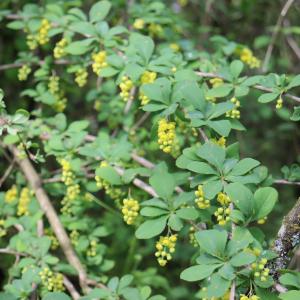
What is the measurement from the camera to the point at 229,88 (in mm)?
1562

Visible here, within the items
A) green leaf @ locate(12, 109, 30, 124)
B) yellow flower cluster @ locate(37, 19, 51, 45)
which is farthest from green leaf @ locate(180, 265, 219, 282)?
yellow flower cluster @ locate(37, 19, 51, 45)

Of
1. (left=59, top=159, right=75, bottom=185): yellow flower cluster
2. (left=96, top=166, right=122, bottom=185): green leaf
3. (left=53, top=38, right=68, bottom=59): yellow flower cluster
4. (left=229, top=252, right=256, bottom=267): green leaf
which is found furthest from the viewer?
(left=53, top=38, right=68, bottom=59): yellow flower cluster

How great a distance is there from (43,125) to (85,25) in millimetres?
400

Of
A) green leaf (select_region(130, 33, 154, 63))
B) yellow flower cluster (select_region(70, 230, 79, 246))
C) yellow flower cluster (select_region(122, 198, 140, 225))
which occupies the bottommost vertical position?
yellow flower cluster (select_region(70, 230, 79, 246))

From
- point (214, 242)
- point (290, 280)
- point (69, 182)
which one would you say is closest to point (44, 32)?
point (69, 182)

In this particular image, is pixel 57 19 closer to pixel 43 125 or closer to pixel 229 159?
pixel 43 125

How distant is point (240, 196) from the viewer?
123 cm

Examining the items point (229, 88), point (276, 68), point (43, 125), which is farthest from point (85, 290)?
point (276, 68)

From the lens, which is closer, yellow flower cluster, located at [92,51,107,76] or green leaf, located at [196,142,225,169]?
green leaf, located at [196,142,225,169]

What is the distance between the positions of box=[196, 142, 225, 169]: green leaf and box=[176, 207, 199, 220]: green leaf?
0.49ft

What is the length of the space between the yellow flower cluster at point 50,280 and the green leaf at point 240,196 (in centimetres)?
64

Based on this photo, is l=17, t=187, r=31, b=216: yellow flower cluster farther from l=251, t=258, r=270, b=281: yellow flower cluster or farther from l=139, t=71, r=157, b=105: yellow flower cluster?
l=251, t=258, r=270, b=281: yellow flower cluster

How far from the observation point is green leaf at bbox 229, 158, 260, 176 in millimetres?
1300

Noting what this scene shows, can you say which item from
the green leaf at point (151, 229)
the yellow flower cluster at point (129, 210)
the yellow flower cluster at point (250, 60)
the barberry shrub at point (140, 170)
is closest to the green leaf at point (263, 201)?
the barberry shrub at point (140, 170)
